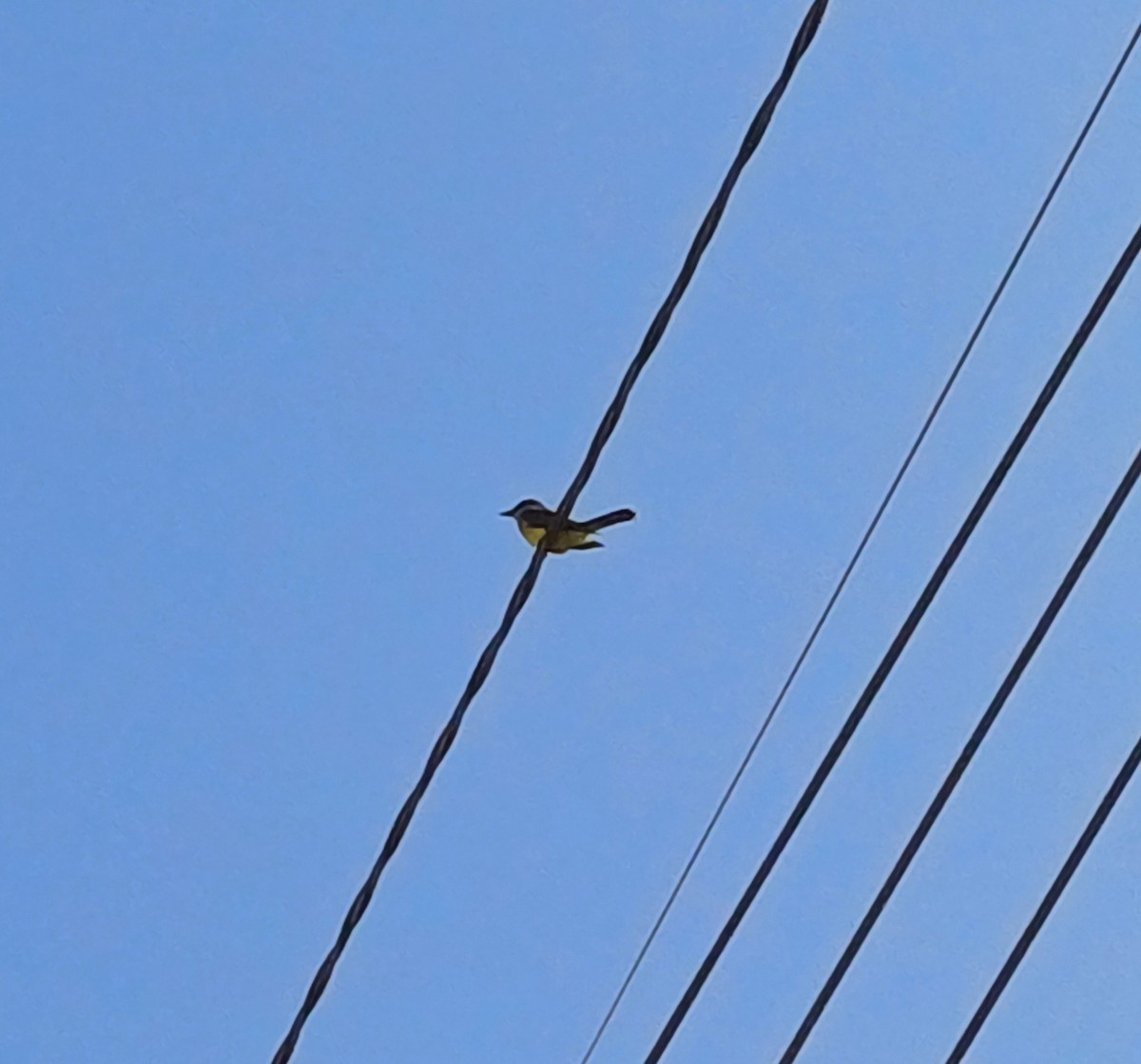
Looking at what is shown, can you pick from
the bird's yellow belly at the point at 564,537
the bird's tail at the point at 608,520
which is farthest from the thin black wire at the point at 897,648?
the bird's tail at the point at 608,520

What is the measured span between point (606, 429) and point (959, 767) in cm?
112

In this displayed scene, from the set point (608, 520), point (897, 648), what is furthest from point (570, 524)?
point (897, 648)

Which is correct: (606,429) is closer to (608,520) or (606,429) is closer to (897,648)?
(897,648)

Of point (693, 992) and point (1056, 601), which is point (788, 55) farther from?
point (693, 992)

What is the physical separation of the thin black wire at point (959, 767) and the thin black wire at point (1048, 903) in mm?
279

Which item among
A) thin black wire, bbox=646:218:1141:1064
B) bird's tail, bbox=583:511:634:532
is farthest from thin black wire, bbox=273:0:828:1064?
bird's tail, bbox=583:511:634:532

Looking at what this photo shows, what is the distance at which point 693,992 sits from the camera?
11.8ft

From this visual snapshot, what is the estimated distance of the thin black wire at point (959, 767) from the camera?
3502 mm

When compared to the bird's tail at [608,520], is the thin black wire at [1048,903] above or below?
below

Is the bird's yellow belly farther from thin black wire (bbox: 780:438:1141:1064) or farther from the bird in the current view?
thin black wire (bbox: 780:438:1141:1064)

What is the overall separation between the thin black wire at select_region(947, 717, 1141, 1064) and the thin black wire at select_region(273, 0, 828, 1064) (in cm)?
128

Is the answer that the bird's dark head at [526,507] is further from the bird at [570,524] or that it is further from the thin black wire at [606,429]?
the thin black wire at [606,429]

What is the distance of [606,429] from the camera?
10.7ft

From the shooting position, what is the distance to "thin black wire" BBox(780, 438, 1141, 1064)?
350cm
